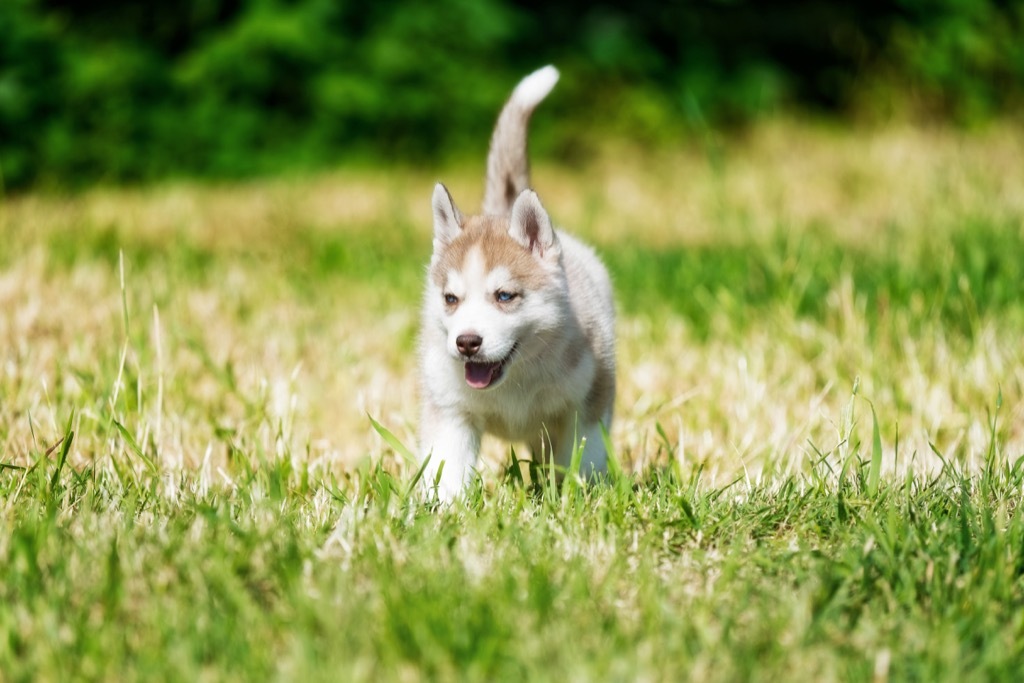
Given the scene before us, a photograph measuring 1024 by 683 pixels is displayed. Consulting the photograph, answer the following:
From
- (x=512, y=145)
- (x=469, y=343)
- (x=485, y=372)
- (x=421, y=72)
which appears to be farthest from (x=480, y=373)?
(x=421, y=72)

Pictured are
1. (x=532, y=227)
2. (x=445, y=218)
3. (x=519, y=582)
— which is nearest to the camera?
(x=519, y=582)

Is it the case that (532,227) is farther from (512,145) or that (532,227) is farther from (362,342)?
(362,342)

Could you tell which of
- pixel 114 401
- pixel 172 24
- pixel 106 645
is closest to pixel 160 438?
pixel 114 401

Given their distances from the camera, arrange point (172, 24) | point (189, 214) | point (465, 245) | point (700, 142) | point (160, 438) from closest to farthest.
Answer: point (465, 245) < point (160, 438) < point (189, 214) < point (172, 24) < point (700, 142)

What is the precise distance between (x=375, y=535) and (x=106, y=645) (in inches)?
26.0

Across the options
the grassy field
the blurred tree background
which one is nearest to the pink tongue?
the grassy field

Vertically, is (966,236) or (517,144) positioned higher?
(517,144)

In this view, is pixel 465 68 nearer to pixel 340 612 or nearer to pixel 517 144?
pixel 517 144

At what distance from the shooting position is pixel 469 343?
301cm

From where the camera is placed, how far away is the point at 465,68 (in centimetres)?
989

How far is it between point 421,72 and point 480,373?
705 cm

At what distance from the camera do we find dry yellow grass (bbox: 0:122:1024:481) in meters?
3.68

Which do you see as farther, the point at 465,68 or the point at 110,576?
the point at 465,68

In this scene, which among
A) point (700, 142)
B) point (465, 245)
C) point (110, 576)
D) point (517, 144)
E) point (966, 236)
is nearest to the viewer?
point (110, 576)
